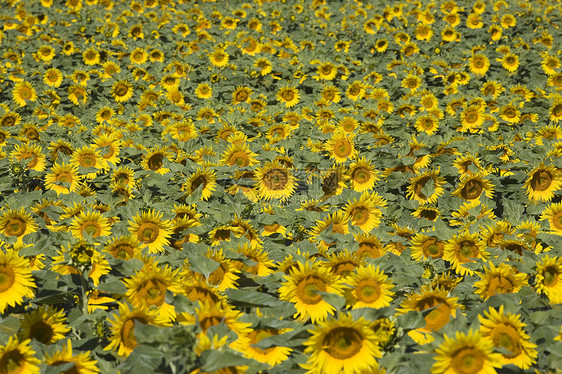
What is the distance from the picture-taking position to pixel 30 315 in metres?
2.64

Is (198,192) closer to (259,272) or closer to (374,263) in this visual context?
(259,272)

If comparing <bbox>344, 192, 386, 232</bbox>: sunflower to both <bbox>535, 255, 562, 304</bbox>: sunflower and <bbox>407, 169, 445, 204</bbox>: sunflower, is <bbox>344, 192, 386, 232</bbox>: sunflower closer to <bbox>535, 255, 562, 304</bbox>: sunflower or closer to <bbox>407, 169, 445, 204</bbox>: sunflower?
<bbox>407, 169, 445, 204</bbox>: sunflower

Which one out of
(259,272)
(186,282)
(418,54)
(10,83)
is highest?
(186,282)

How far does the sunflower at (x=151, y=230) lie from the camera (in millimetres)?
3646

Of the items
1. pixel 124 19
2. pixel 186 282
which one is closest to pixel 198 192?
pixel 186 282

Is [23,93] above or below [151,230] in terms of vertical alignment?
below

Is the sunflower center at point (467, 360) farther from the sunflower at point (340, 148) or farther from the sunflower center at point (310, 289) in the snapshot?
the sunflower at point (340, 148)

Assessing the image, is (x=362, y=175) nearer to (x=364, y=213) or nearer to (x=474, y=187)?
(x=364, y=213)

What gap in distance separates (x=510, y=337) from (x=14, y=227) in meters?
4.10

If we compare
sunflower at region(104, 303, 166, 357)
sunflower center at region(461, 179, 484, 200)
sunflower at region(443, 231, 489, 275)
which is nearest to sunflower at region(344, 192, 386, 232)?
sunflower at region(443, 231, 489, 275)

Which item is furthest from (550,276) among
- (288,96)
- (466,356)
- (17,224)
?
(288,96)

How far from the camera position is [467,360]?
2.17 metres

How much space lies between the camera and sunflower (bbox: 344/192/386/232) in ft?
13.7

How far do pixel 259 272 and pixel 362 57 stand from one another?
8.79 m
